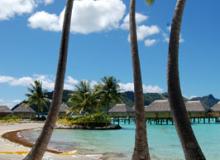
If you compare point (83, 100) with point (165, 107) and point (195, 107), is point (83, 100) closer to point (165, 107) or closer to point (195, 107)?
point (165, 107)

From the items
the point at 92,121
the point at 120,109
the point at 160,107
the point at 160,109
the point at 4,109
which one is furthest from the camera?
the point at 120,109

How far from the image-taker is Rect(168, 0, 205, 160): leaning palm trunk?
844 centimetres

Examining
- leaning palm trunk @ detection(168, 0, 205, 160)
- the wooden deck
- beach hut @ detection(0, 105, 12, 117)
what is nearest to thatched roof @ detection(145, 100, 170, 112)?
the wooden deck

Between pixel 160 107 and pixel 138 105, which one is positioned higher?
pixel 160 107

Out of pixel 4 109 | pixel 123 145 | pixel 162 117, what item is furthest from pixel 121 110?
pixel 123 145

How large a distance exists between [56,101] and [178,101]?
13.7 feet

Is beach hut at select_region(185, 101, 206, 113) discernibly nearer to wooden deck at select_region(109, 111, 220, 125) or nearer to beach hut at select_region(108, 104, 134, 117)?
wooden deck at select_region(109, 111, 220, 125)

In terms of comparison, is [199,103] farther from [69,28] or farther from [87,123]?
[69,28]

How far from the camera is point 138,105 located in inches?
477

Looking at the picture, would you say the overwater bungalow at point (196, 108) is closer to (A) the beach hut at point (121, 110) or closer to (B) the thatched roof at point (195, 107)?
(B) the thatched roof at point (195, 107)

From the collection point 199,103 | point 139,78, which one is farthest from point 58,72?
point 199,103

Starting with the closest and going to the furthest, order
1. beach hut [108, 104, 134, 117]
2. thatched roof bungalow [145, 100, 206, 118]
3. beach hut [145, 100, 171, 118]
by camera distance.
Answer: beach hut [145, 100, 171, 118]
thatched roof bungalow [145, 100, 206, 118]
beach hut [108, 104, 134, 117]

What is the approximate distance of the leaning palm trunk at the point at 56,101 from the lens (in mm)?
11398

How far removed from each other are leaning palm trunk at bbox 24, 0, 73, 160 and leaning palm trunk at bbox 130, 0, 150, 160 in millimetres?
1894
